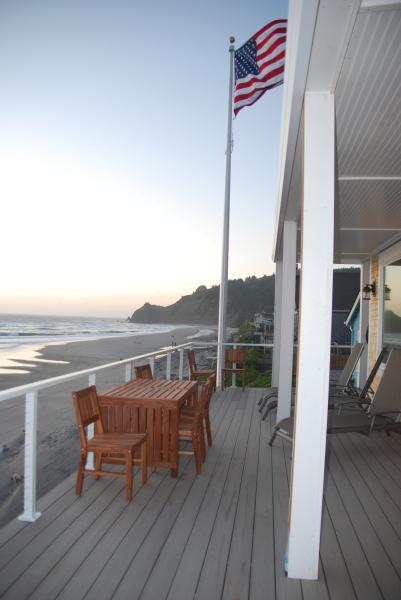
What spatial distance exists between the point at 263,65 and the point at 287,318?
11.9 ft

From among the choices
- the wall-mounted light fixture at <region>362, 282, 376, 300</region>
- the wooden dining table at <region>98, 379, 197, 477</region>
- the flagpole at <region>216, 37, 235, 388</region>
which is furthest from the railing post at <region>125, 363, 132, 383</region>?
the wall-mounted light fixture at <region>362, 282, 376, 300</region>

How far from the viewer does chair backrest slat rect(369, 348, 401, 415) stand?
4.63 metres

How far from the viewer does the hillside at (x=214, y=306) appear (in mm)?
61781

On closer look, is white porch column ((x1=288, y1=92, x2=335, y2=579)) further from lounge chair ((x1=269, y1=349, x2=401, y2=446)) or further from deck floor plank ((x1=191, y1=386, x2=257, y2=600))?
lounge chair ((x1=269, y1=349, x2=401, y2=446))

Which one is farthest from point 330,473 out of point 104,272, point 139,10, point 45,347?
point 104,272

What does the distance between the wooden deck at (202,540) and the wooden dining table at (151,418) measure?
19cm

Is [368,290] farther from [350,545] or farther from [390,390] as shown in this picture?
[350,545]

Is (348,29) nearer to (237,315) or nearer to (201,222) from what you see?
(201,222)

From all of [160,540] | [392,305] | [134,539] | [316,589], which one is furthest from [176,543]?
[392,305]

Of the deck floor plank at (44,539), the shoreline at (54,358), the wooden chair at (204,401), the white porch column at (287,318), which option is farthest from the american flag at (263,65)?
the shoreline at (54,358)

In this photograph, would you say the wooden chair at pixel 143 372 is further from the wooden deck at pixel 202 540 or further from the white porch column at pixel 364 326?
the white porch column at pixel 364 326

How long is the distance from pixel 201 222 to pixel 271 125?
696 centimetres

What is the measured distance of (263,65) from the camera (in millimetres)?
5855

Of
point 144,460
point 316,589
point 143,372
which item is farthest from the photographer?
point 143,372
